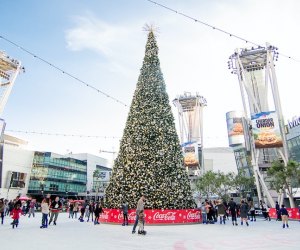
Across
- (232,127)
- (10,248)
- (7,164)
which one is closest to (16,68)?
(7,164)

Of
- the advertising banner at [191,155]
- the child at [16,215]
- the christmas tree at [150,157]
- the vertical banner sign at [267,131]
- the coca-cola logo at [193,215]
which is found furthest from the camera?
the advertising banner at [191,155]

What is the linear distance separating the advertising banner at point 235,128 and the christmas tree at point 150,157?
6131cm

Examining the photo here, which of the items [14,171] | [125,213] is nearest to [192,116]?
[14,171]

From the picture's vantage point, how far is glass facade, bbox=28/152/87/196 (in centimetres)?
Answer: 7975

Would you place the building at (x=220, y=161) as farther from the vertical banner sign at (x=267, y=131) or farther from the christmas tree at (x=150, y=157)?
the christmas tree at (x=150, y=157)

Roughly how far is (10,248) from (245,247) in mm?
7167

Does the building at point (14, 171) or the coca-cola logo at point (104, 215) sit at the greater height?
the building at point (14, 171)

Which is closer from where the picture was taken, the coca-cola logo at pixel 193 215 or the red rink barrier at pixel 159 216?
the red rink barrier at pixel 159 216

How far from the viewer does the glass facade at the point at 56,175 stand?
3140 inches

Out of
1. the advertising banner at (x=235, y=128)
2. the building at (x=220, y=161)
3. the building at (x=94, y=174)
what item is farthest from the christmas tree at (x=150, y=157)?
the building at (x=220, y=161)

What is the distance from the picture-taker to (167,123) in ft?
65.9

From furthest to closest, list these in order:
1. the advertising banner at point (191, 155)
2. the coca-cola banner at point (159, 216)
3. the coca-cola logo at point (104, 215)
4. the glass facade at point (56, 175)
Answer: the glass facade at point (56, 175) < the advertising banner at point (191, 155) < the coca-cola logo at point (104, 215) < the coca-cola banner at point (159, 216)

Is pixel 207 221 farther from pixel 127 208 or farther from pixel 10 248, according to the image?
pixel 10 248

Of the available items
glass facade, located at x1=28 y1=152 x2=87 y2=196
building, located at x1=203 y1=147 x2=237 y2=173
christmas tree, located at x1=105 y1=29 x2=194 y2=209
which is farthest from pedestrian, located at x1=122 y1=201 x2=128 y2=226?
building, located at x1=203 y1=147 x2=237 y2=173
